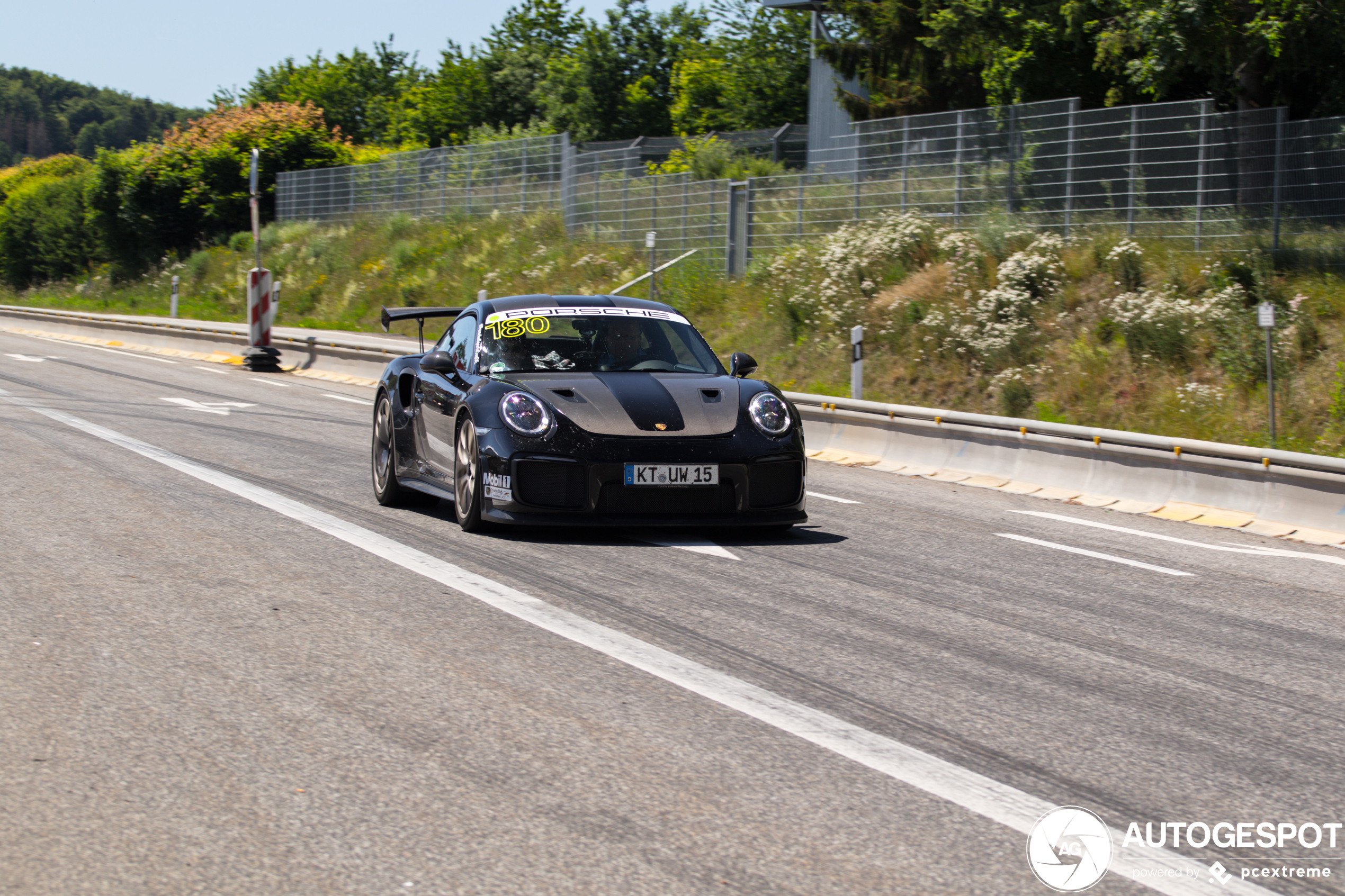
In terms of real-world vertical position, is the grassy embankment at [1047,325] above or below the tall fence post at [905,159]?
below

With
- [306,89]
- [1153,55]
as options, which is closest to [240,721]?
[1153,55]

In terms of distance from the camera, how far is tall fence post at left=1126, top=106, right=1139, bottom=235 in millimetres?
18812

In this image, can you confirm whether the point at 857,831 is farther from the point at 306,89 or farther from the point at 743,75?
the point at 306,89

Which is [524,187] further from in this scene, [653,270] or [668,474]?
[668,474]

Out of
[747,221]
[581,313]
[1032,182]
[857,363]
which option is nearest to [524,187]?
[747,221]

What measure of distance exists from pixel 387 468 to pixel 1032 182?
13.4 metres

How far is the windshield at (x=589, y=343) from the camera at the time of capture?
9.04 metres

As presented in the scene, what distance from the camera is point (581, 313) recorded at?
30.9 ft

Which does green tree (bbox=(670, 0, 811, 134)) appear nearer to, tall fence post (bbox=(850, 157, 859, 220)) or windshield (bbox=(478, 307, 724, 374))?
tall fence post (bbox=(850, 157, 859, 220))

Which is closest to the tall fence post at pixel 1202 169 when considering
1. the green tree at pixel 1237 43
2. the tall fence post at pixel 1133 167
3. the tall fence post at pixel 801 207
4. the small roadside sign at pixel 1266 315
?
the green tree at pixel 1237 43

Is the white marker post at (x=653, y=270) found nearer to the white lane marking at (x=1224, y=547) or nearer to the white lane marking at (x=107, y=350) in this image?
the white lane marking at (x=107, y=350)

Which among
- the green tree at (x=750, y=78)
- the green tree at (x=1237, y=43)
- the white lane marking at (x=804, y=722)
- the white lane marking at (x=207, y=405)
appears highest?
the green tree at (x=750, y=78)

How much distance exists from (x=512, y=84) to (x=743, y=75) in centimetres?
1828

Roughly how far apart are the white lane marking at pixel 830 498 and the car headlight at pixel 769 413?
242 centimetres
